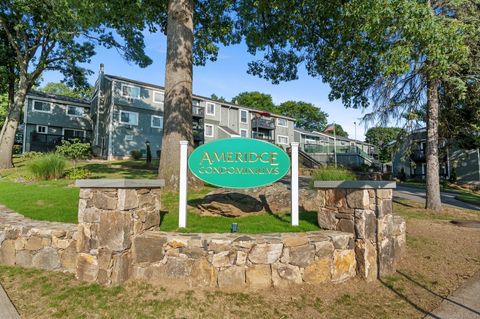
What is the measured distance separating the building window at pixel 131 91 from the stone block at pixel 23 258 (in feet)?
80.0

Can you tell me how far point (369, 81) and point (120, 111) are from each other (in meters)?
22.7

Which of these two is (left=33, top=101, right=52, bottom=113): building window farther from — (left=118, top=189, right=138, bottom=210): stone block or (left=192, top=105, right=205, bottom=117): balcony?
(left=118, top=189, right=138, bottom=210): stone block

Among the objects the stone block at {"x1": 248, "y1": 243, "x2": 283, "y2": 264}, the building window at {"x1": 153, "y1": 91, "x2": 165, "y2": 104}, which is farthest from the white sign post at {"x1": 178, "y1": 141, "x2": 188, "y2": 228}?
the building window at {"x1": 153, "y1": 91, "x2": 165, "y2": 104}

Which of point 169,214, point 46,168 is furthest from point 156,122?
point 169,214

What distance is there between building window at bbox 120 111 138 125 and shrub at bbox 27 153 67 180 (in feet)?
51.3

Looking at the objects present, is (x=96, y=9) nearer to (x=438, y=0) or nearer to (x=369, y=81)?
(x=369, y=81)

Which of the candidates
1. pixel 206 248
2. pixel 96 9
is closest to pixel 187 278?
pixel 206 248

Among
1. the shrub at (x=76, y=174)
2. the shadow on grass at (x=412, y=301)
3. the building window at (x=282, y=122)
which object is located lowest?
the shadow on grass at (x=412, y=301)

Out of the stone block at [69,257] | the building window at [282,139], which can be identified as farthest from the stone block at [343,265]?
the building window at [282,139]

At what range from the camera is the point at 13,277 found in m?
4.64

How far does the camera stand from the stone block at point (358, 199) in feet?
15.1

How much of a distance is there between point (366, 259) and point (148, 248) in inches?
137

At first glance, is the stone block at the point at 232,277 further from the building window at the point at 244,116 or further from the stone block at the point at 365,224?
the building window at the point at 244,116

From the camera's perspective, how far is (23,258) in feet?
16.6
